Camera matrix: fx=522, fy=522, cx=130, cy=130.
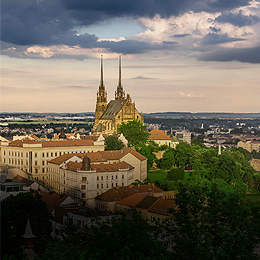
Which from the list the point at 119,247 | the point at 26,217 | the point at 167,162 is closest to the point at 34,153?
the point at 167,162

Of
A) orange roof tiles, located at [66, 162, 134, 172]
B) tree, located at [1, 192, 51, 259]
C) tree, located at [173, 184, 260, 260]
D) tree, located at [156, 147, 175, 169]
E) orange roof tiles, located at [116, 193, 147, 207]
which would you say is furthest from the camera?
tree, located at [156, 147, 175, 169]

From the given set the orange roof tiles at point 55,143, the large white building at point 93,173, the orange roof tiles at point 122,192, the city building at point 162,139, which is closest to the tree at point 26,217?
the orange roof tiles at point 122,192

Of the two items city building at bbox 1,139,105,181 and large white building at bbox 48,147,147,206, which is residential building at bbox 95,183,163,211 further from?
city building at bbox 1,139,105,181

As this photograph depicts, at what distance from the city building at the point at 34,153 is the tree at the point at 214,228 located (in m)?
63.9

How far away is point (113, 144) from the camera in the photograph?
465 ft

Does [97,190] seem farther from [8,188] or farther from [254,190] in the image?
[254,190]

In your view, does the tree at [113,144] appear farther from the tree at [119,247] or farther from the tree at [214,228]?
the tree at [119,247]

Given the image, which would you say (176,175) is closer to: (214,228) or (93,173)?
(93,173)

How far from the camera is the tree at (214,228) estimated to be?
46.5 metres

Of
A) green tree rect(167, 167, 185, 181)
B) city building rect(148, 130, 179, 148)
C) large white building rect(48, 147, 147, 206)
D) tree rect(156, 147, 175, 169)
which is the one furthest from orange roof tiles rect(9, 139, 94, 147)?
city building rect(148, 130, 179, 148)

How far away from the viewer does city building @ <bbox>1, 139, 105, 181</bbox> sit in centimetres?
12225

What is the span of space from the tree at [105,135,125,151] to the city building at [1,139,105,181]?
494 inches

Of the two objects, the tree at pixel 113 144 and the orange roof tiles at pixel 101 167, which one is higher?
the tree at pixel 113 144

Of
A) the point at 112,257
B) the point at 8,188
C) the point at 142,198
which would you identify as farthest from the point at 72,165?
the point at 112,257
